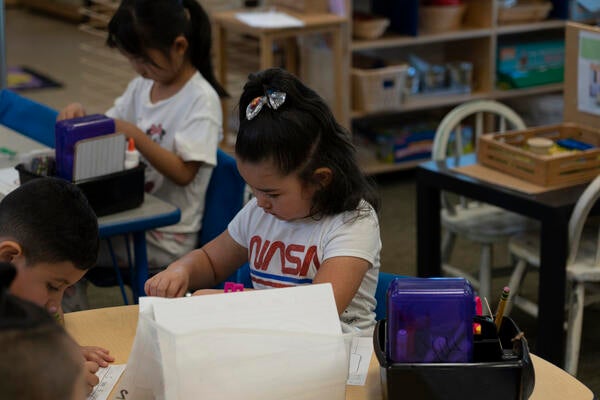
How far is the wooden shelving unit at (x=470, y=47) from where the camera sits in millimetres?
4527

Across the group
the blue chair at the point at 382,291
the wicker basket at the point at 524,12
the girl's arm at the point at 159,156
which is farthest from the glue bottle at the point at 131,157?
the wicker basket at the point at 524,12

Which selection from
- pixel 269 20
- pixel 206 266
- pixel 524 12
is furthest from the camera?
pixel 524 12

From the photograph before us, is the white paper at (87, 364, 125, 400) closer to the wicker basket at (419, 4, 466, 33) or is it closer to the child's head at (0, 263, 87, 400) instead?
the child's head at (0, 263, 87, 400)

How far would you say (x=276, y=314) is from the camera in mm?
1286

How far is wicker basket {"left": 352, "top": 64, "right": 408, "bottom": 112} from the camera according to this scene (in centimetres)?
434

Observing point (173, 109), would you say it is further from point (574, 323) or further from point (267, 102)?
point (574, 323)

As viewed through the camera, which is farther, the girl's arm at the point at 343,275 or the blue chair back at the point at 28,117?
the blue chair back at the point at 28,117

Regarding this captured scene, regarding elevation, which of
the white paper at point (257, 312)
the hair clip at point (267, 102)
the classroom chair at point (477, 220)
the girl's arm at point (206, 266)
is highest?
the hair clip at point (267, 102)

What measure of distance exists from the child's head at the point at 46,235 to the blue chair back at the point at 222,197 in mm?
926

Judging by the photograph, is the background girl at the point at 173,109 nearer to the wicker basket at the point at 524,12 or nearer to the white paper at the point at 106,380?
the white paper at the point at 106,380

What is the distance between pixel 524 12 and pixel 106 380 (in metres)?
3.74

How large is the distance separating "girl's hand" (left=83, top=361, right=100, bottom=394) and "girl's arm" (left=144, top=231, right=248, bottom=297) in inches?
9.7

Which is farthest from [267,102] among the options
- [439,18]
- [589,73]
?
[439,18]

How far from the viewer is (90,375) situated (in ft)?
4.84
